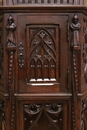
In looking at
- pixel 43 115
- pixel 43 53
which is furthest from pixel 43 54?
pixel 43 115

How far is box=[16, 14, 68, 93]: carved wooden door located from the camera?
3.66 feet

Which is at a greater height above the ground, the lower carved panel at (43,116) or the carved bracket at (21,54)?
the carved bracket at (21,54)

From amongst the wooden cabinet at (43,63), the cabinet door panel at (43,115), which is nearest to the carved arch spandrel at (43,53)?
the wooden cabinet at (43,63)

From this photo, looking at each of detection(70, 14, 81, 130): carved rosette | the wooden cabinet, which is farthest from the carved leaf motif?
detection(70, 14, 81, 130): carved rosette

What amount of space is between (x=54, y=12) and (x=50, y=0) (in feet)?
0.49

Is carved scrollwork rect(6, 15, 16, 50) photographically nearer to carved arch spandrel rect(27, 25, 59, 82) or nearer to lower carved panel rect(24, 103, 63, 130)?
carved arch spandrel rect(27, 25, 59, 82)

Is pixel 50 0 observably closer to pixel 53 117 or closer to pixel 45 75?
pixel 45 75

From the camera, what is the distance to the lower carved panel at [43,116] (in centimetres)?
115

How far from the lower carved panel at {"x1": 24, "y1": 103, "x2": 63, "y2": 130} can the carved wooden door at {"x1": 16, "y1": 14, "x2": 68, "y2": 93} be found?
9 cm

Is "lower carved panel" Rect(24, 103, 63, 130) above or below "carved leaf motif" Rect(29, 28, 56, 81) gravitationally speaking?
below

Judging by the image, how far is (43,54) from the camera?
1134 mm

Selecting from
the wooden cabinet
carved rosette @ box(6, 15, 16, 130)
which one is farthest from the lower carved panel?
carved rosette @ box(6, 15, 16, 130)

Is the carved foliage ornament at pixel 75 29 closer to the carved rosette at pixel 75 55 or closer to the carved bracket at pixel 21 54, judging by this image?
the carved rosette at pixel 75 55

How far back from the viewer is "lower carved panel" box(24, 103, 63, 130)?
1153mm
